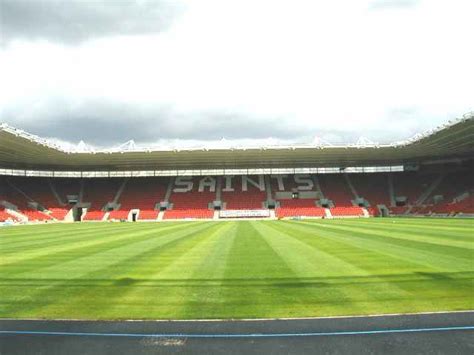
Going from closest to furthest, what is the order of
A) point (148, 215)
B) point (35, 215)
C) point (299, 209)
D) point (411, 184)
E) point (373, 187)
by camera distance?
point (35, 215)
point (148, 215)
point (299, 209)
point (411, 184)
point (373, 187)

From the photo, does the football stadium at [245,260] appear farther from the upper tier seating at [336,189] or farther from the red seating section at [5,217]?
the upper tier seating at [336,189]

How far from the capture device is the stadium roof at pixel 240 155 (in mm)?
45844

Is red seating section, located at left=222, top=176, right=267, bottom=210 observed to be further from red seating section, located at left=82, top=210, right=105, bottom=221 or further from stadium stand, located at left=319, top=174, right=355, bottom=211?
red seating section, located at left=82, top=210, right=105, bottom=221

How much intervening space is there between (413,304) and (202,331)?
4284 millimetres

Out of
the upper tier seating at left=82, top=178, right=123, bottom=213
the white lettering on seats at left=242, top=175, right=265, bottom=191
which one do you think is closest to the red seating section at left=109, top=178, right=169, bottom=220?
the upper tier seating at left=82, top=178, right=123, bottom=213

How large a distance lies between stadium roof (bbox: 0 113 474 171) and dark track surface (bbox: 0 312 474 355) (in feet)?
120

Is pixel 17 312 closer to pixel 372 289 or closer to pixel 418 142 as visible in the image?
pixel 372 289

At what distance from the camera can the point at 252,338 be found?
7.00m

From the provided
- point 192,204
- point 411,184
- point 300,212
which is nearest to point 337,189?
point 300,212

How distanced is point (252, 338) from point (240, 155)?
5067 centimetres

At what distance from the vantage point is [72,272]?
1280cm

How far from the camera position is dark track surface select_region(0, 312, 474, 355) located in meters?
6.56

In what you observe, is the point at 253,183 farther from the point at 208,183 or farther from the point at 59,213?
the point at 59,213

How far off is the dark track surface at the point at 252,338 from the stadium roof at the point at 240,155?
3663cm
